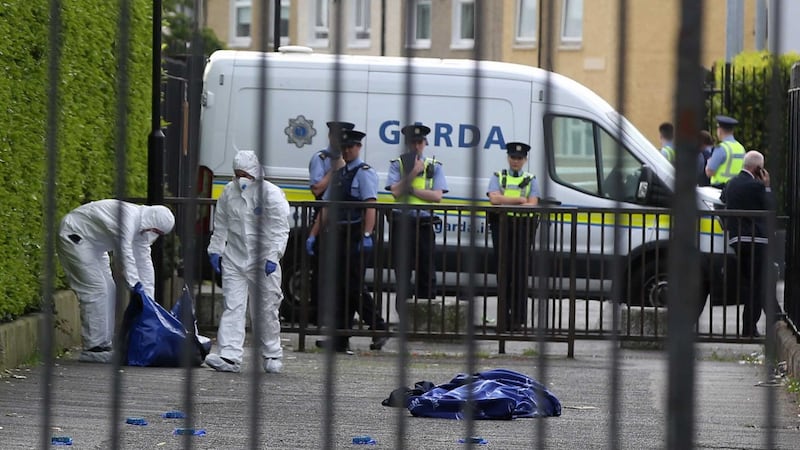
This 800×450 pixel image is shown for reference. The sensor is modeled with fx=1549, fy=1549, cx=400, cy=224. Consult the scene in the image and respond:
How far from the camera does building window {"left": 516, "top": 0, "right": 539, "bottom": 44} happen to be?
132 inches

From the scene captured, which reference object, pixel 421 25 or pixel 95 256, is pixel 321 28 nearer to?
pixel 421 25

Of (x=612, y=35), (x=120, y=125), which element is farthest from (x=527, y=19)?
(x=120, y=125)

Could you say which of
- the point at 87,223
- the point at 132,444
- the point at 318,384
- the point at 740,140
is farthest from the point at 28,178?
the point at 740,140

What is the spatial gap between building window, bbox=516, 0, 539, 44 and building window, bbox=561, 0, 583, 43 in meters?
0.07

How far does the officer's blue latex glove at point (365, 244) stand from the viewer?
11.5m

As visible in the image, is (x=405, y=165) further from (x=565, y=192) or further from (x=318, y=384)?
(x=565, y=192)

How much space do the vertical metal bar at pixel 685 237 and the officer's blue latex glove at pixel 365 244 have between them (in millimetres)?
8770

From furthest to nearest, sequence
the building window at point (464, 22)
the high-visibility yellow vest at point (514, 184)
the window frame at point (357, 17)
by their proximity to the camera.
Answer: the high-visibility yellow vest at point (514, 184)
the window frame at point (357, 17)
the building window at point (464, 22)

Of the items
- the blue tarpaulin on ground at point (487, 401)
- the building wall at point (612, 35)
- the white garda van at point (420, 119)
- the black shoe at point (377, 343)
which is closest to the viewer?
the building wall at point (612, 35)

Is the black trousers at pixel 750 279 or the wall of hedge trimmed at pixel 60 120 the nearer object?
the wall of hedge trimmed at pixel 60 120

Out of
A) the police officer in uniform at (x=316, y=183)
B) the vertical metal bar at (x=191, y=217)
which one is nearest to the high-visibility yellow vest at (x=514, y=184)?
the police officer in uniform at (x=316, y=183)

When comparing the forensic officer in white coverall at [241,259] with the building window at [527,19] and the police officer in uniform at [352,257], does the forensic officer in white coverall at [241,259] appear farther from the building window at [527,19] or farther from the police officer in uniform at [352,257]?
the building window at [527,19]

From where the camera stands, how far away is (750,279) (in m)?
11.6

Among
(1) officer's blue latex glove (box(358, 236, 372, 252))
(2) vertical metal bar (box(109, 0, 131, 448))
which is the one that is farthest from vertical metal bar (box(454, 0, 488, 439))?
(1) officer's blue latex glove (box(358, 236, 372, 252))
